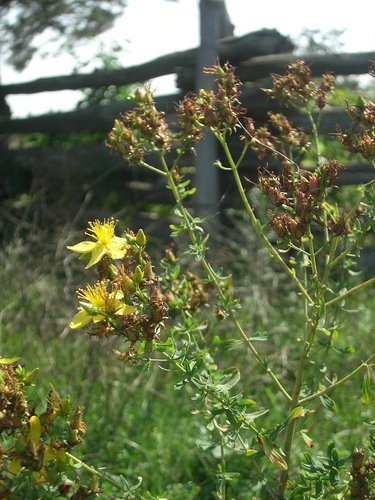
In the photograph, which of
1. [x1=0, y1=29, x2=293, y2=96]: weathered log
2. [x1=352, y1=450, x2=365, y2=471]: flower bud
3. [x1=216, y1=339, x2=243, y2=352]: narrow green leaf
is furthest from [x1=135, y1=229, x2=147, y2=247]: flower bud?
[x1=0, y1=29, x2=293, y2=96]: weathered log

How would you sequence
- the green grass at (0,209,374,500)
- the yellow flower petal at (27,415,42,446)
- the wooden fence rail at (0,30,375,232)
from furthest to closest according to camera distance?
the wooden fence rail at (0,30,375,232), the green grass at (0,209,374,500), the yellow flower petal at (27,415,42,446)

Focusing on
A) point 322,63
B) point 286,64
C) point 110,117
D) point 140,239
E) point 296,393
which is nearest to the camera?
point 140,239

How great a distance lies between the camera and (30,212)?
19.9 feet

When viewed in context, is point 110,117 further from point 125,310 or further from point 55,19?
point 125,310

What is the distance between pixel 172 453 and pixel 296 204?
1523 millimetres

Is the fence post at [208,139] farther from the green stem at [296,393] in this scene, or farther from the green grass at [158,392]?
the green stem at [296,393]

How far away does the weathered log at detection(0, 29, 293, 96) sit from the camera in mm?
4684

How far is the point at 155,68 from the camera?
5281mm

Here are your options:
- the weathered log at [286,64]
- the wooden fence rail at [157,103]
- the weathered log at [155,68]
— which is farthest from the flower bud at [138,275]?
the weathered log at [155,68]

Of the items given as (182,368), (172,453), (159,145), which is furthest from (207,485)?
(159,145)

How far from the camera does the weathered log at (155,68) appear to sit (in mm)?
4684

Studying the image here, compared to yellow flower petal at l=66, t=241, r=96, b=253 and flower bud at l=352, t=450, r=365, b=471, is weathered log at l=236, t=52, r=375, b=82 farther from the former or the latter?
flower bud at l=352, t=450, r=365, b=471

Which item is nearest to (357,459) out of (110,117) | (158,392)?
(158,392)

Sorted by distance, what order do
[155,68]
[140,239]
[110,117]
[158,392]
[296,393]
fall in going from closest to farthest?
[140,239] < [296,393] < [158,392] < [155,68] < [110,117]
